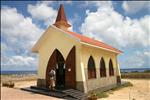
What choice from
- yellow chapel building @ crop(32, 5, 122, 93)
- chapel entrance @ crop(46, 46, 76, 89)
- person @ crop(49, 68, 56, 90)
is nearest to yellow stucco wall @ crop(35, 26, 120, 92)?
yellow chapel building @ crop(32, 5, 122, 93)

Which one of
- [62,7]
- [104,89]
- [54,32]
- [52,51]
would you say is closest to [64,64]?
[52,51]

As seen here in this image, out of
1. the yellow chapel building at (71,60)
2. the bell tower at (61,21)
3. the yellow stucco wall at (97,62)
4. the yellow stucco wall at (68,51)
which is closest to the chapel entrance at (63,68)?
the yellow chapel building at (71,60)

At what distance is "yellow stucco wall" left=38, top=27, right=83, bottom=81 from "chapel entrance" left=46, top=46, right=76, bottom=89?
37 centimetres

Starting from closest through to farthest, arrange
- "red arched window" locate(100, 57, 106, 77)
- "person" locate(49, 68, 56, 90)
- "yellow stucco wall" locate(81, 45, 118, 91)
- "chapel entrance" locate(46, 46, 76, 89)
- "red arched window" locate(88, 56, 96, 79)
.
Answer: "person" locate(49, 68, 56, 90) → "chapel entrance" locate(46, 46, 76, 89) → "yellow stucco wall" locate(81, 45, 118, 91) → "red arched window" locate(88, 56, 96, 79) → "red arched window" locate(100, 57, 106, 77)

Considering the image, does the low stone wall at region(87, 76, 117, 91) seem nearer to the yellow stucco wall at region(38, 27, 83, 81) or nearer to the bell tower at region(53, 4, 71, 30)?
the yellow stucco wall at region(38, 27, 83, 81)

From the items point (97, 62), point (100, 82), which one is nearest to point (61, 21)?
point (97, 62)

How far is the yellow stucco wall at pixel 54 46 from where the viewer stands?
54.8 ft

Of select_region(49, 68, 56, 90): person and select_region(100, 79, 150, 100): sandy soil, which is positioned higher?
select_region(49, 68, 56, 90): person

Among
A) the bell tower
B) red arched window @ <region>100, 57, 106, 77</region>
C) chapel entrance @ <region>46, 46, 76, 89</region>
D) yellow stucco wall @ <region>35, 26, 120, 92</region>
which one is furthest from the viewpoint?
the bell tower

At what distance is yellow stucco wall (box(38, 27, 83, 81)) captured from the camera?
16703 millimetres

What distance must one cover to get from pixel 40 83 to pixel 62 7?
8998 mm

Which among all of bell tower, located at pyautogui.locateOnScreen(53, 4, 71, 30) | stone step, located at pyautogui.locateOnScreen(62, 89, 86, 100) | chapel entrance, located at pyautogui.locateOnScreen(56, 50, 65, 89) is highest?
bell tower, located at pyautogui.locateOnScreen(53, 4, 71, 30)

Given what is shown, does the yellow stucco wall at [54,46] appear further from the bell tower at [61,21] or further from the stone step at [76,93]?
the bell tower at [61,21]

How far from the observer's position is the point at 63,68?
59.2 ft
